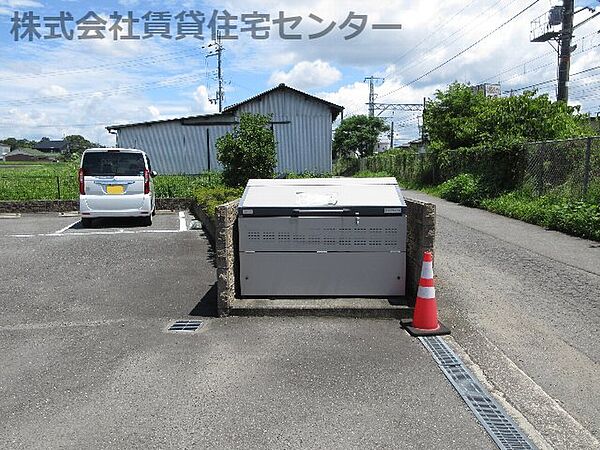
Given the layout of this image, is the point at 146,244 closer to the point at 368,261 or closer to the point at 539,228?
the point at 368,261

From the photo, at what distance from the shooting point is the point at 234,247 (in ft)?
17.0

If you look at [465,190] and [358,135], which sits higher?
[358,135]

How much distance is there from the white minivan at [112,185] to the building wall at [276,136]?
13.1 m

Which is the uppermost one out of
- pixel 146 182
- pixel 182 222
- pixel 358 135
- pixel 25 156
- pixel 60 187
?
pixel 358 135

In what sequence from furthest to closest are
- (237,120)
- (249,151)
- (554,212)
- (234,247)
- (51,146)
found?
(51,146)
(237,120)
(249,151)
(554,212)
(234,247)

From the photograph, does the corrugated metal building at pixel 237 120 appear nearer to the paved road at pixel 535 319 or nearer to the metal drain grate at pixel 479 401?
the paved road at pixel 535 319

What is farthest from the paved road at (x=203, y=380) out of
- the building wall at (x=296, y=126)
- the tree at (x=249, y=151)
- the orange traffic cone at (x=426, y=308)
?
the building wall at (x=296, y=126)

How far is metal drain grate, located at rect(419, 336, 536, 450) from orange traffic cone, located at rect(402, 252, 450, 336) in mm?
192

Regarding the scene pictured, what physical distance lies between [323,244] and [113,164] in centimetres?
774

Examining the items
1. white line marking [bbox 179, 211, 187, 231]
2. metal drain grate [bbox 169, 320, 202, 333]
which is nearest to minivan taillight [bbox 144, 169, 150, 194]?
A: white line marking [bbox 179, 211, 187, 231]

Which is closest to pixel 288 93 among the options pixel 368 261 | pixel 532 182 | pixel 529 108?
pixel 529 108

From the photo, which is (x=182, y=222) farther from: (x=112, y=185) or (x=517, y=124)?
(x=517, y=124)

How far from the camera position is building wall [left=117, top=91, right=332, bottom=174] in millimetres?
24344

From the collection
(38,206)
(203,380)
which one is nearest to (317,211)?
(203,380)
